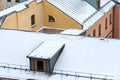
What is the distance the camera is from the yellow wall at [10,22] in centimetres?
5134

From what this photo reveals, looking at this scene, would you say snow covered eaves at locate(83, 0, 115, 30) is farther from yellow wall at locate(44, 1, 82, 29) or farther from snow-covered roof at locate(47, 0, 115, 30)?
yellow wall at locate(44, 1, 82, 29)

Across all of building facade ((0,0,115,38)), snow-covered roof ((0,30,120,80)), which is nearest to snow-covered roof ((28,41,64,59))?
snow-covered roof ((0,30,120,80))

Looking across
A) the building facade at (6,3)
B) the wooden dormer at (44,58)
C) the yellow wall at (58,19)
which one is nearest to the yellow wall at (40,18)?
the yellow wall at (58,19)

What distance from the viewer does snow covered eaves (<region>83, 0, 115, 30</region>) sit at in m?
57.0

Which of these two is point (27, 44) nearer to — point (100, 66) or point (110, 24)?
point (100, 66)

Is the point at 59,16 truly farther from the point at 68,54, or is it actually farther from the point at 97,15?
the point at 68,54

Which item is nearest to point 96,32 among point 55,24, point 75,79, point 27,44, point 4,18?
point 55,24

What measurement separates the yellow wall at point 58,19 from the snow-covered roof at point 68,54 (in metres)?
13.2

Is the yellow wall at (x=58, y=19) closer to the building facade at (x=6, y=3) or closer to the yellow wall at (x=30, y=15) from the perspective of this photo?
the yellow wall at (x=30, y=15)

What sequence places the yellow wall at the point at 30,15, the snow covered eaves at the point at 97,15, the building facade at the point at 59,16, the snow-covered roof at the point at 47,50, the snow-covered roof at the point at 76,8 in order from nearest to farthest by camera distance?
the snow-covered roof at the point at 47,50 < the yellow wall at the point at 30,15 < the building facade at the point at 59,16 < the snow covered eaves at the point at 97,15 < the snow-covered roof at the point at 76,8

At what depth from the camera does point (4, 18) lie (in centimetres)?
5081

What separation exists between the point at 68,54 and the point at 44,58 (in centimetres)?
290

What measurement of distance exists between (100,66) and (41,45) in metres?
5.99

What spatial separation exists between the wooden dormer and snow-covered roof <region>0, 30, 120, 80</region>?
19.0 inches
